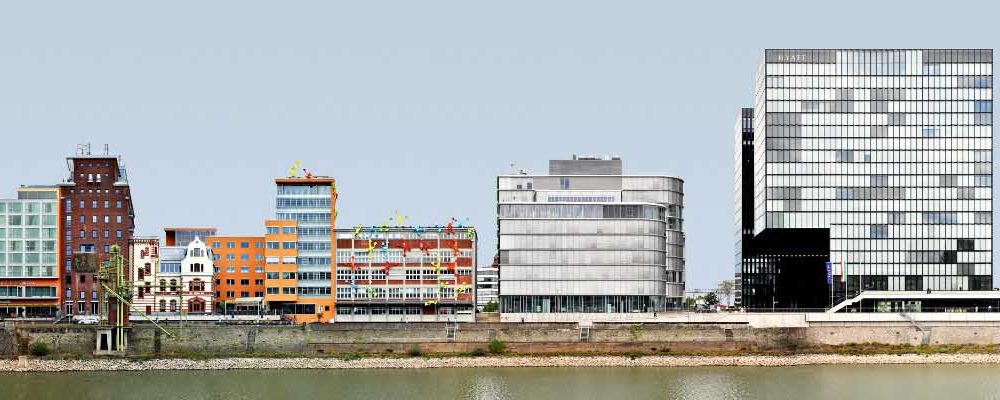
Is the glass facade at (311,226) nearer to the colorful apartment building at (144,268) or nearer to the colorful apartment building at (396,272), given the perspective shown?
the colorful apartment building at (396,272)

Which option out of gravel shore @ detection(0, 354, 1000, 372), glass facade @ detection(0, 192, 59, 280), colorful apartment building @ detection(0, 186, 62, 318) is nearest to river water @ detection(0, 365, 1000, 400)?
gravel shore @ detection(0, 354, 1000, 372)

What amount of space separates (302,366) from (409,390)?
1101 inches

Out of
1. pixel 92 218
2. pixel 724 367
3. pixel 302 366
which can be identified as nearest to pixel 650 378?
pixel 724 367

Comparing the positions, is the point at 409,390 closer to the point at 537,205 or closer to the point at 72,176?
the point at 537,205

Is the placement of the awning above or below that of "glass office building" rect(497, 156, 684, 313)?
below

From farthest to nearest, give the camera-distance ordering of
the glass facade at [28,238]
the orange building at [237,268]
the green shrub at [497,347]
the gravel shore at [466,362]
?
the orange building at [237,268]
the glass facade at [28,238]
the green shrub at [497,347]
the gravel shore at [466,362]

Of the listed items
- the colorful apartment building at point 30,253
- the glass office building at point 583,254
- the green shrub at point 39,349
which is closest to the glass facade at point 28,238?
the colorful apartment building at point 30,253

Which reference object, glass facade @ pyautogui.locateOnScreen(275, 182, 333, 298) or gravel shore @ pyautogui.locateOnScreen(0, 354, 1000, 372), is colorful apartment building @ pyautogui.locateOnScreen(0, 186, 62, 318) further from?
gravel shore @ pyautogui.locateOnScreen(0, 354, 1000, 372)

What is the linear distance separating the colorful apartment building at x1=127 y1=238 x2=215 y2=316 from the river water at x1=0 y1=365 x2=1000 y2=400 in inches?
1265

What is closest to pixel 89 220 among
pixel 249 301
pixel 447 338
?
pixel 249 301

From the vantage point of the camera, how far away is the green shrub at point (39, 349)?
6447 inches

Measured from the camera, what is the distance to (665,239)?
196750mm

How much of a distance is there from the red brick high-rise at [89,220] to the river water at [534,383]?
135ft

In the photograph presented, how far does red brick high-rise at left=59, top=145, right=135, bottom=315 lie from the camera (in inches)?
7726
